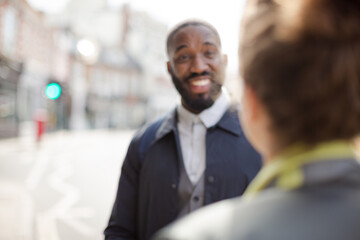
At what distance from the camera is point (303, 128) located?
77 centimetres

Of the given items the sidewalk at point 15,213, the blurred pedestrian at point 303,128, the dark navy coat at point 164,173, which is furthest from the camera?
the sidewalk at point 15,213

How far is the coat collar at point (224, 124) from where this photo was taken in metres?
1.88

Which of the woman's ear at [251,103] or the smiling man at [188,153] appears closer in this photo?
the woman's ear at [251,103]

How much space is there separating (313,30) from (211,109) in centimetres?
121

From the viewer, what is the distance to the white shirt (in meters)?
1.86

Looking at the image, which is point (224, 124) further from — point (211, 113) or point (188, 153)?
point (188, 153)

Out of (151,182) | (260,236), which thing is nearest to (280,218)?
(260,236)

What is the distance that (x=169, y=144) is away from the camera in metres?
1.90

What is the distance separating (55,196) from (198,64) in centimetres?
725

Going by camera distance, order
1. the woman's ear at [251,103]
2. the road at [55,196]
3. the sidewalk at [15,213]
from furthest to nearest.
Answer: the road at [55,196]
the sidewalk at [15,213]
the woman's ear at [251,103]

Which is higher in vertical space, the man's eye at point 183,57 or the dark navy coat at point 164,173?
the man's eye at point 183,57

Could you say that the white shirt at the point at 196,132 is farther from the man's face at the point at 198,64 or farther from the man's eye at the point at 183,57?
the man's eye at the point at 183,57

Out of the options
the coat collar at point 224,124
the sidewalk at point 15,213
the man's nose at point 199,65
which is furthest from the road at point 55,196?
the man's nose at point 199,65

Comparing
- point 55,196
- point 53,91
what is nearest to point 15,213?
point 55,196
